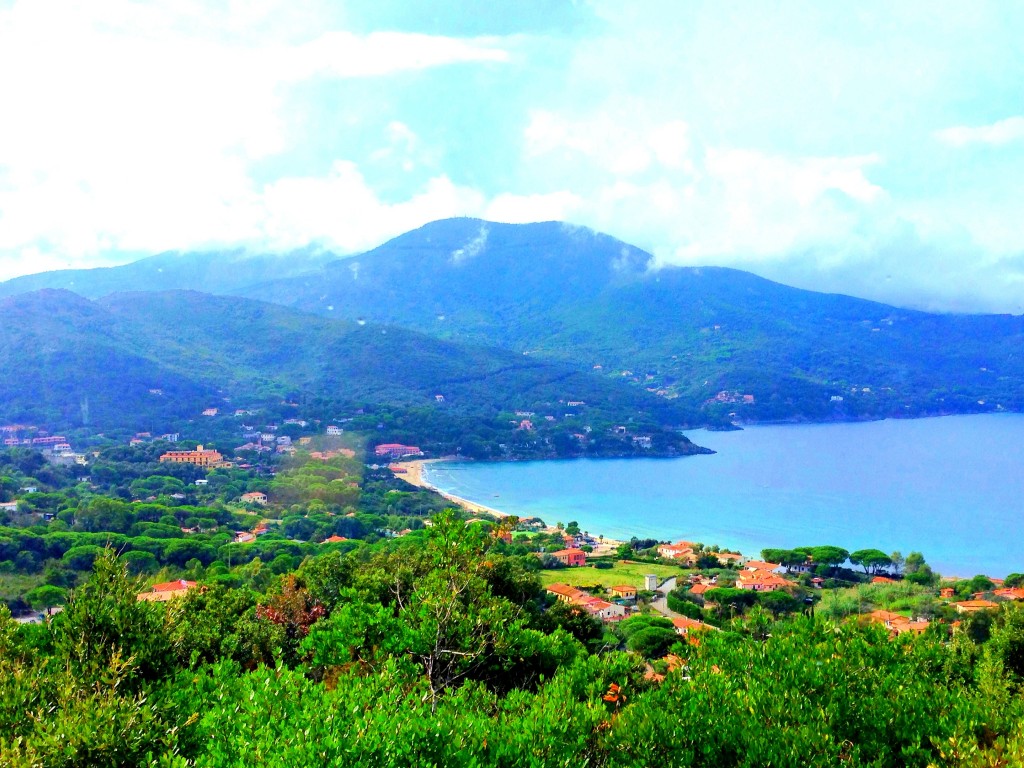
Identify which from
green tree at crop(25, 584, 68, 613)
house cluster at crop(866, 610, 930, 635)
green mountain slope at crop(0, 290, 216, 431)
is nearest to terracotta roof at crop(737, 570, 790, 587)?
house cluster at crop(866, 610, 930, 635)

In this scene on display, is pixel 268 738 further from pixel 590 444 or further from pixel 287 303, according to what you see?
pixel 287 303

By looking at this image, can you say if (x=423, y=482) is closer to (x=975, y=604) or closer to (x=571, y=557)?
(x=571, y=557)

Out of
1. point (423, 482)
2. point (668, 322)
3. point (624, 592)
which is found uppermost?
point (668, 322)

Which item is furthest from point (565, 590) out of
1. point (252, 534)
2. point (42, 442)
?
point (42, 442)

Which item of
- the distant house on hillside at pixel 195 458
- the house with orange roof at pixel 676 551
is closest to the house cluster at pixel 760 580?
the house with orange roof at pixel 676 551

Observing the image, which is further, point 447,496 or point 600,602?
point 447,496

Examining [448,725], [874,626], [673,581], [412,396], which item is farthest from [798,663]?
[412,396]
